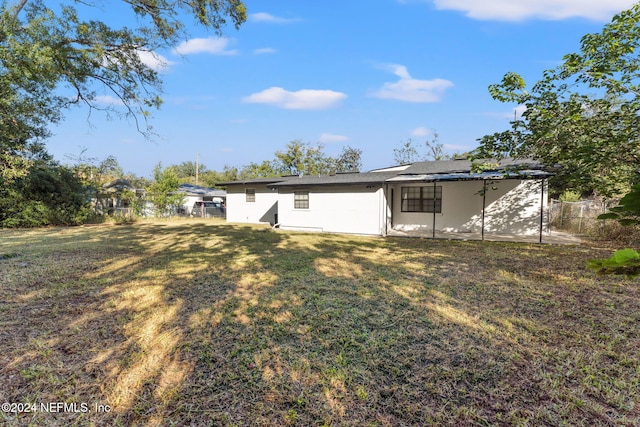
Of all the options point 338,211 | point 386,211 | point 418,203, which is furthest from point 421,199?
point 338,211

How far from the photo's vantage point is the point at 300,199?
13984 millimetres

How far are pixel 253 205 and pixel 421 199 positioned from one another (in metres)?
9.98

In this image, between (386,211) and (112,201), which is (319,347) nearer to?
(386,211)

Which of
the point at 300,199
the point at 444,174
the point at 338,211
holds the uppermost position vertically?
the point at 444,174

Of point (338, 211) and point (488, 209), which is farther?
point (338, 211)

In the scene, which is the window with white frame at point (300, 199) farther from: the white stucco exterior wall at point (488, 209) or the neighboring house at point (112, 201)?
the neighboring house at point (112, 201)

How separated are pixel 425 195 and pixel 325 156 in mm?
21595

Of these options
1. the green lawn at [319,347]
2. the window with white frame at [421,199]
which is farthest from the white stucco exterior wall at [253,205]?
the green lawn at [319,347]

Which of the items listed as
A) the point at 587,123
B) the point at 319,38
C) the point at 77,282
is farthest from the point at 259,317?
the point at 319,38

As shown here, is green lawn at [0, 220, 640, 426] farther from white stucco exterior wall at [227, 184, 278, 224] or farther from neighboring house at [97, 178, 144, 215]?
neighboring house at [97, 178, 144, 215]

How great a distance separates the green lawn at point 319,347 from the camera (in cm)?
215

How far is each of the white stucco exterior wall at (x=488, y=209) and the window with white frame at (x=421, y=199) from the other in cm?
15

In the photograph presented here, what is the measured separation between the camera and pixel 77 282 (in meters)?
5.16

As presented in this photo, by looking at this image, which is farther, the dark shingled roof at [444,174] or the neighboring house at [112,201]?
the neighboring house at [112,201]
